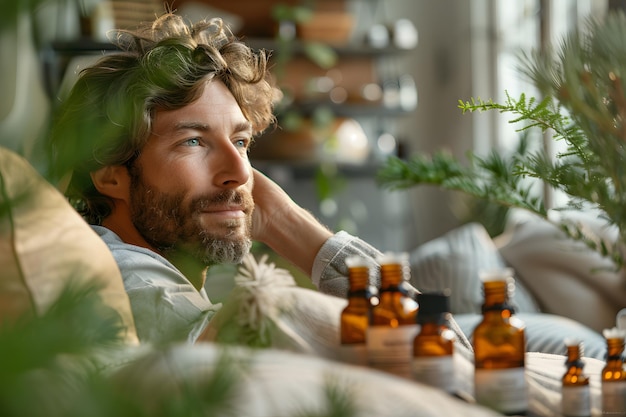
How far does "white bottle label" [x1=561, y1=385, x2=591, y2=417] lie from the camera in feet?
2.84

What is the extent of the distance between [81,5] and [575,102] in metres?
0.48

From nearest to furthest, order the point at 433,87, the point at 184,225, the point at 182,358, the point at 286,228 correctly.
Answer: the point at 182,358
the point at 184,225
the point at 286,228
the point at 433,87

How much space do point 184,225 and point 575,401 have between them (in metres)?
0.94

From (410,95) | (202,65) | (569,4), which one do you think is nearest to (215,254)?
(202,65)

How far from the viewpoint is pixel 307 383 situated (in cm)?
67

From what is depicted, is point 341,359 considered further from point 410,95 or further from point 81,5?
point 410,95

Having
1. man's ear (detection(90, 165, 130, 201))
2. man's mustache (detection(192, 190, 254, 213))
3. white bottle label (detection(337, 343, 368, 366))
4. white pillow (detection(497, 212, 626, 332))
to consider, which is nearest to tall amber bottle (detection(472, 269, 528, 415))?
white bottle label (detection(337, 343, 368, 366))

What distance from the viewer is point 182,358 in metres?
0.67

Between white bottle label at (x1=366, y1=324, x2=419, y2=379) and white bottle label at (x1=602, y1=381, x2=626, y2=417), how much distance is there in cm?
21

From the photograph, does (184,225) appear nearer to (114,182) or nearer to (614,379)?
(114,182)

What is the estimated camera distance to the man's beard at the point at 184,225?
1664 millimetres

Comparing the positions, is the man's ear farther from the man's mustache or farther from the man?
the man's mustache

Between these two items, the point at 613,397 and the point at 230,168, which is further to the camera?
the point at 230,168

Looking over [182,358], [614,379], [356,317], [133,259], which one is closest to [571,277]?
[133,259]
